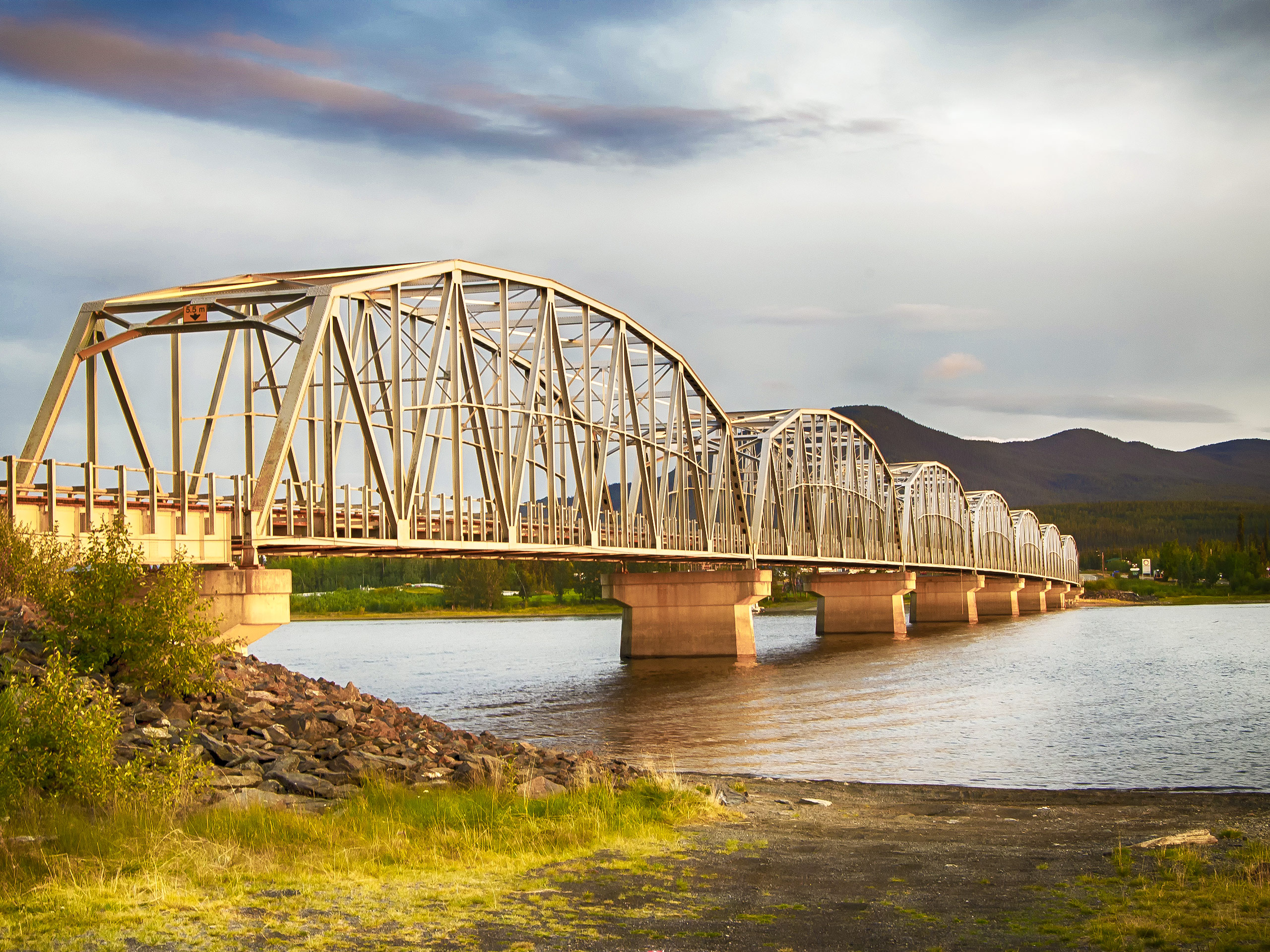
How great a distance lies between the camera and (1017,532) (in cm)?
18775

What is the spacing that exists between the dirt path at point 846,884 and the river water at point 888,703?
7583 millimetres

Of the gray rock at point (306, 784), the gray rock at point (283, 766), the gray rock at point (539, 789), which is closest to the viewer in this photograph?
the gray rock at point (306, 784)

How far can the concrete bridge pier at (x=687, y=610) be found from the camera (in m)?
73.1

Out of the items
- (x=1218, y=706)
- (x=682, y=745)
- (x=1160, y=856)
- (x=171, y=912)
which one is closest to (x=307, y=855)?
(x=171, y=912)

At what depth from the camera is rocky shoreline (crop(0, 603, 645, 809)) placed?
1747 cm

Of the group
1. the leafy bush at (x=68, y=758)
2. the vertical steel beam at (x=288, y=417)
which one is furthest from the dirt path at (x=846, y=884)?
the vertical steel beam at (x=288, y=417)

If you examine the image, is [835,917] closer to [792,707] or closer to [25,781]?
[25,781]

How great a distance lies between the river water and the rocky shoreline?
8896 mm

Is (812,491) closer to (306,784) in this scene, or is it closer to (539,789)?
(539,789)

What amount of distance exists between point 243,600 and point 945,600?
4690 inches

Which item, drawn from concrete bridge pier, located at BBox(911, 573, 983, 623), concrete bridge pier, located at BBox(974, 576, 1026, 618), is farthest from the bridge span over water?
concrete bridge pier, located at BBox(974, 576, 1026, 618)

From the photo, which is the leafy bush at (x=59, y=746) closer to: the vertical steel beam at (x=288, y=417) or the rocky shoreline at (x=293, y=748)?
the rocky shoreline at (x=293, y=748)

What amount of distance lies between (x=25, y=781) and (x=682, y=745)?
869 inches

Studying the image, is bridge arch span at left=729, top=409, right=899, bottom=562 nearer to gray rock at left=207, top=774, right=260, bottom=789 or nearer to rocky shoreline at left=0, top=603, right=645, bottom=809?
rocky shoreline at left=0, top=603, right=645, bottom=809
